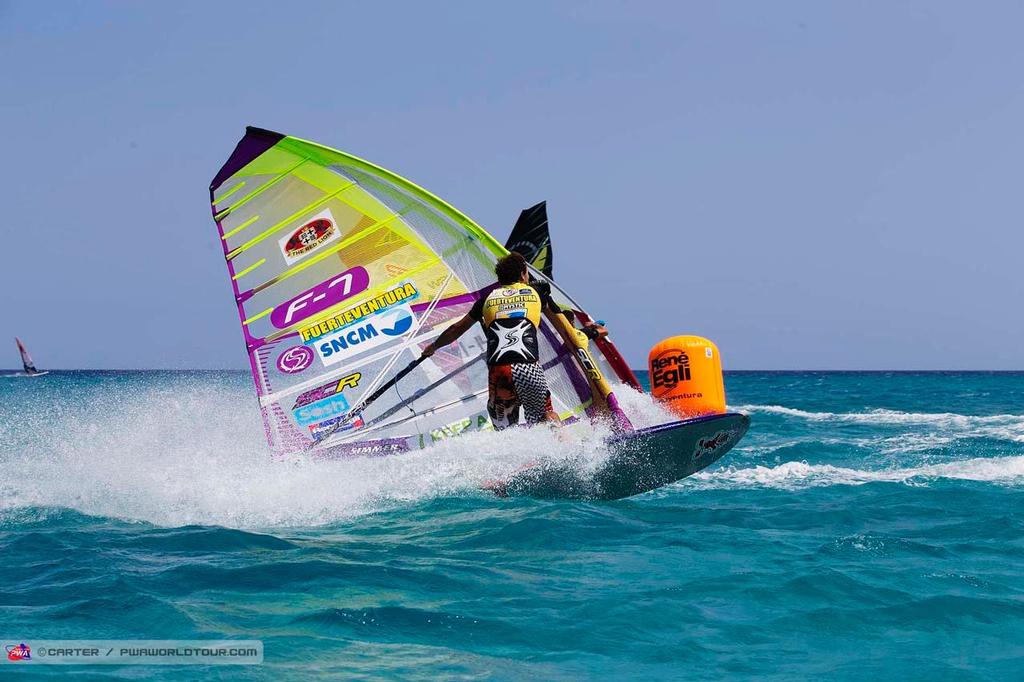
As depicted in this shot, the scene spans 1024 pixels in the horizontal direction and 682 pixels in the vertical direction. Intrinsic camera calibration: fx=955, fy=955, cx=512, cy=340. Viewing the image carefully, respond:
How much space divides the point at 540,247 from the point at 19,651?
5573mm

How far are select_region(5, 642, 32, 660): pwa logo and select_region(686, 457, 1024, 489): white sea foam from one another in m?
6.83

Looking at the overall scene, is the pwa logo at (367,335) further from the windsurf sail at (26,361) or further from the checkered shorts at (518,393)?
the windsurf sail at (26,361)

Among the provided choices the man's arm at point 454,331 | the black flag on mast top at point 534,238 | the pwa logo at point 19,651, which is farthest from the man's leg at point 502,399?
the pwa logo at point 19,651

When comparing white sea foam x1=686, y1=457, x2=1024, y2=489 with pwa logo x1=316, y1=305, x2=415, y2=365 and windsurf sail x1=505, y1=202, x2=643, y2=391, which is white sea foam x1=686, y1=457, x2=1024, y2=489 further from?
pwa logo x1=316, y1=305, x2=415, y2=365

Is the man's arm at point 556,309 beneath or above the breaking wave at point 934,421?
above

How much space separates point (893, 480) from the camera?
1015 cm

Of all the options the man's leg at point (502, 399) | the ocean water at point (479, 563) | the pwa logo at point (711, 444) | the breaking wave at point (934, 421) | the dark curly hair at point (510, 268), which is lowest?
the breaking wave at point (934, 421)

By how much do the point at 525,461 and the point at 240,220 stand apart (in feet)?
→ 10.9

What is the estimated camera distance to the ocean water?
4.28m

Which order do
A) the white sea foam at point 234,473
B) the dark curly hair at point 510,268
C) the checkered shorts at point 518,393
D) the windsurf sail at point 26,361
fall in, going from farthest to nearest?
1. the windsurf sail at point 26,361
2. the dark curly hair at point 510,268
3. the checkered shorts at point 518,393
4. the white sea foam at point 234,473

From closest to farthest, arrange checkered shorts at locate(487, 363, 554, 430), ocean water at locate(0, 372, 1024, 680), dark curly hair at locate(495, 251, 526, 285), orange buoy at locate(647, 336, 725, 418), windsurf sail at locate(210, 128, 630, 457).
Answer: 1. ocean water at locate(0, 372, 1024, 680)
2. checkered shorts at locate(487, 363, 554, 430)
3. dark curly hair at locate(495, 251, 526, 285)
4. orange buoy at locate(647, 336, 725, 418)
5. windsurf sail at locate(210, 128, 630, 457)

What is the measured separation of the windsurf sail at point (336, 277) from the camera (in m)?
8.45

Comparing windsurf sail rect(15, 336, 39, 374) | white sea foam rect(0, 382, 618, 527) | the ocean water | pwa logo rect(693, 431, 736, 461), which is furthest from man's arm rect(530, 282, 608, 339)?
windsurf sail rect(15, 336, 39, 374)

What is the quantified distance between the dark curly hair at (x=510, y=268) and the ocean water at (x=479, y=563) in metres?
1.26
